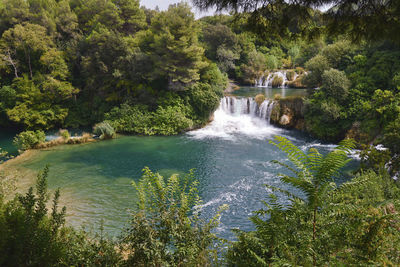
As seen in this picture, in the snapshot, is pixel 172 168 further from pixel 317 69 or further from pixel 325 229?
pixel 317 69

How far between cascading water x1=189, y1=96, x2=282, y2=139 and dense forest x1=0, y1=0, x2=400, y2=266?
4.40 feet

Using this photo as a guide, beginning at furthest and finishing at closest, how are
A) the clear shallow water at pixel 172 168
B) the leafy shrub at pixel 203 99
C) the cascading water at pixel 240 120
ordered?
the leafy shrub at pixel 203 99
the cascading water at pixel 240 120
the clear shallow water at pixel 172 168

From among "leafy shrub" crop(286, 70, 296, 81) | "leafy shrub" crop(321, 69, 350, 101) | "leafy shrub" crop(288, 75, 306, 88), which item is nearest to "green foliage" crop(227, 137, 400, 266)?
"leafy shrub" crop(321, 69, 350, 101)

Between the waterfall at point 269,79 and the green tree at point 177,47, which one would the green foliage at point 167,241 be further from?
the waterfall at point 269,79

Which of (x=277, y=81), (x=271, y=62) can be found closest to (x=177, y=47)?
(x=277, y=81)

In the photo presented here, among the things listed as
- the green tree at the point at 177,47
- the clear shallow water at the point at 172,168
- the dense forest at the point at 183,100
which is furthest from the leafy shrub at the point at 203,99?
the clear shallow water at the point at 172,168

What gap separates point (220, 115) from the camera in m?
23.8

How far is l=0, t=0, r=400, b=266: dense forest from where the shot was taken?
3584 mm

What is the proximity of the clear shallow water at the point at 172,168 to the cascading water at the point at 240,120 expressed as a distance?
0.16 meters

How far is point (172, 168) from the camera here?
13.9 m

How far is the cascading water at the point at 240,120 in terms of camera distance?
2041cm

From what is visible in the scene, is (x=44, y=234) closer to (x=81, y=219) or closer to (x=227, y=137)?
(x=81, y=219)

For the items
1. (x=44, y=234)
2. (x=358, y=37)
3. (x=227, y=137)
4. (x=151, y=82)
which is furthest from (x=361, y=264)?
(x=151, y=82)

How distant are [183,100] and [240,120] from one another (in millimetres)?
5623
